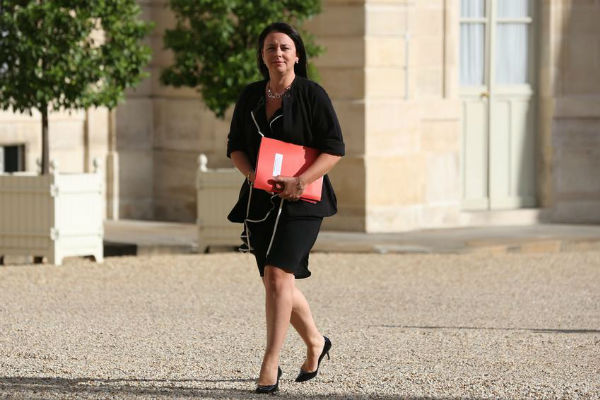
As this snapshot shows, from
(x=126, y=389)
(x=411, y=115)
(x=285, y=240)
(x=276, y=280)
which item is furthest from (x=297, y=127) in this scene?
(x=411, y=115)

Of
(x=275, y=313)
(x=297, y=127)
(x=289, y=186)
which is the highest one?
(x=297, y=127)

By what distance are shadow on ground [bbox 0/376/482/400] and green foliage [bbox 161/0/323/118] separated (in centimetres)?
581

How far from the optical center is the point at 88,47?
11570 mm

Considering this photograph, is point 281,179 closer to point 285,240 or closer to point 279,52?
point 285,240

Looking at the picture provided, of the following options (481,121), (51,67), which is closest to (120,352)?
(51,67)

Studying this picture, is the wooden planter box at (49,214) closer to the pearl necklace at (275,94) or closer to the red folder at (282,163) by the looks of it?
the pearl necklace at (275,94)

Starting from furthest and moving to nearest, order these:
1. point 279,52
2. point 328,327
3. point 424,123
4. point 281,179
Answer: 1. point 424,123
2. point 328,327
3. point 279,52
4. point 281,179

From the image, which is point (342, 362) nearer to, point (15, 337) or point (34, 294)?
point (15, 337)

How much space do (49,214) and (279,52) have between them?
5466 millimetres

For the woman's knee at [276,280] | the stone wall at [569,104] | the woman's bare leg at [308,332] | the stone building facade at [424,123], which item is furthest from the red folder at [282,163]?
the stone wall at [569,104]

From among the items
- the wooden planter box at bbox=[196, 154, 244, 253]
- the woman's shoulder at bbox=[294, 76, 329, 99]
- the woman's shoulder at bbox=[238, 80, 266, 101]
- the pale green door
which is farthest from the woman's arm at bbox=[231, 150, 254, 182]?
the pale green door

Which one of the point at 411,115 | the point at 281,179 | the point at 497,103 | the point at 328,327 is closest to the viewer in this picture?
the point at 281,179

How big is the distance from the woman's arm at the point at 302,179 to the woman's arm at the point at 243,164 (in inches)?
6.5

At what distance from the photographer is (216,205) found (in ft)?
40.6
